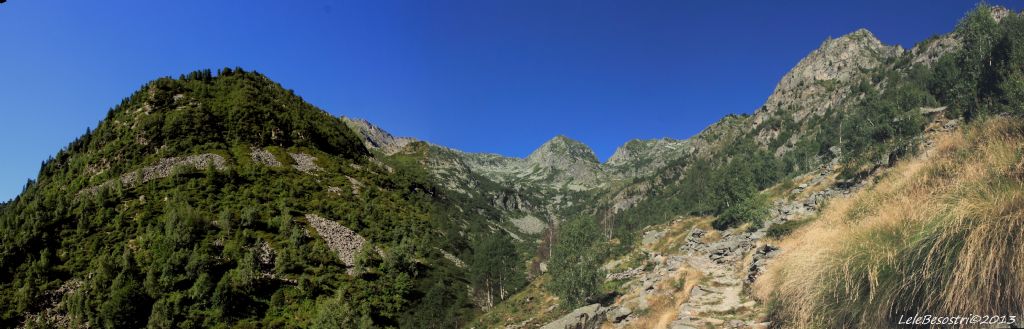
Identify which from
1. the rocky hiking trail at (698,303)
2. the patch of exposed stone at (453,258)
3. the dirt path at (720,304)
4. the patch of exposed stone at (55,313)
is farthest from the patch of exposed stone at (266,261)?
the dirt path at (720,304)

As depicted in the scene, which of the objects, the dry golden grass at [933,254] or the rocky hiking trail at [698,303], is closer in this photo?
the dry golden grass at [933,254]

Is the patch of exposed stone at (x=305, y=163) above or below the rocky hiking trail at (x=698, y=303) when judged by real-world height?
above

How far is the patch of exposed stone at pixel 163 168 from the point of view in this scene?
61219mm

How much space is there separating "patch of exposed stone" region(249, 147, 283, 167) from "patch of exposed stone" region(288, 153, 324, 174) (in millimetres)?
3672

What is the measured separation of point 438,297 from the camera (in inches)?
2009

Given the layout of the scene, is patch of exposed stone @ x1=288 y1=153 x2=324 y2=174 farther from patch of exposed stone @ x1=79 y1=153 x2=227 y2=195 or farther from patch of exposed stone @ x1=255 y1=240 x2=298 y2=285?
patch of exposed stone @ x1=255 y1=240 x2=298 y2=285

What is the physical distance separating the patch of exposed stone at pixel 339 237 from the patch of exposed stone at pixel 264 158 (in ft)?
81.4

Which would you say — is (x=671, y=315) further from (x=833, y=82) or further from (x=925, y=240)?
(x=833, y=82)

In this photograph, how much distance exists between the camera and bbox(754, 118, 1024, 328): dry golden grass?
21.5 feet

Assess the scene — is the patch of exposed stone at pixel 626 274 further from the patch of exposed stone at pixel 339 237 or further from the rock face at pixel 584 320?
the patch of exposed stone at pixel 339 237

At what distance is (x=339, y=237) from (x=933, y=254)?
207 feet

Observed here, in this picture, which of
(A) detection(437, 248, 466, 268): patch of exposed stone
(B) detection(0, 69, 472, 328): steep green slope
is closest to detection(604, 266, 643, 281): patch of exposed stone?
(B) detection(0, 69, 472, 328): steep green slope

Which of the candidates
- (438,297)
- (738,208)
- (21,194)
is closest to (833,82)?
(738,208)

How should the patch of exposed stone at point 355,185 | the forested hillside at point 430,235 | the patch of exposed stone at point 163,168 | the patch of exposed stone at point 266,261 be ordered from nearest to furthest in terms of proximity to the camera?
the forested hillside at point 430,235 → the patch of exposed stone at point 266,261 → the patch of exposed stone at point 163,168 → the patch of exposed stone at point 355,185
